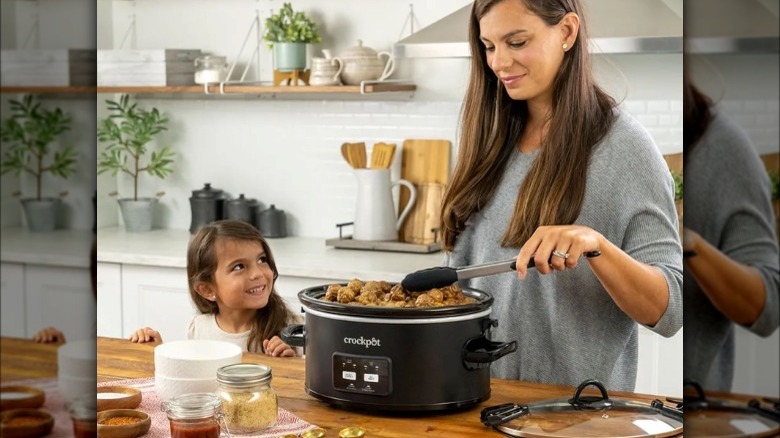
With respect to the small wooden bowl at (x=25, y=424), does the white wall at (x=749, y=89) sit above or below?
above

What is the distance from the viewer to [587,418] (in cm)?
139

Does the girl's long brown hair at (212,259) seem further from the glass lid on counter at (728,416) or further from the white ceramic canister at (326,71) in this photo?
the glass lid on counter at (728,416)

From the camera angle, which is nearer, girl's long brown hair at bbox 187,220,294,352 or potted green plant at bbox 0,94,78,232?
potted green plant at bbox 0,94,78,232

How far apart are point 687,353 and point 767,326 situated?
0.05 meters

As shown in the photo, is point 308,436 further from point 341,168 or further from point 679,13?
point 341,168

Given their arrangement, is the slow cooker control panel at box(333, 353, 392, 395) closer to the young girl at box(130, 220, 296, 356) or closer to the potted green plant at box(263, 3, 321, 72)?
the young girl at box(130, 220, 296, 356)

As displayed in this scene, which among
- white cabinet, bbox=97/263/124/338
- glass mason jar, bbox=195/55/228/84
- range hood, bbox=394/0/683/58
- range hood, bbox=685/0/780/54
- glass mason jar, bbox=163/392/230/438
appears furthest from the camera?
glass mason jar, bbox=195/55/228/84

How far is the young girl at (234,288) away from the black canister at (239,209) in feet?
4.89

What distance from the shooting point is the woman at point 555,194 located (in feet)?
6.33

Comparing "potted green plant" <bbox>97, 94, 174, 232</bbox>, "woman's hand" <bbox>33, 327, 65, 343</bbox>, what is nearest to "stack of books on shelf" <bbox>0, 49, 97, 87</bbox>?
"woman's hand" <bbox>33, 327, 65, 343</bbox>

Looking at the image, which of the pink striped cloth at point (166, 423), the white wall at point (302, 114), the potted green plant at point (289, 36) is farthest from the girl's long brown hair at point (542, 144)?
the potted green plant at point (289, 36)

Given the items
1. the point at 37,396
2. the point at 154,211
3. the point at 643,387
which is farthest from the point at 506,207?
the point at 154,211

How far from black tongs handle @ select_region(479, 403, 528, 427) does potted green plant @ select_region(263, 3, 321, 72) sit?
2.66 m

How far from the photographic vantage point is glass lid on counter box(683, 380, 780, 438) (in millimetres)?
332
